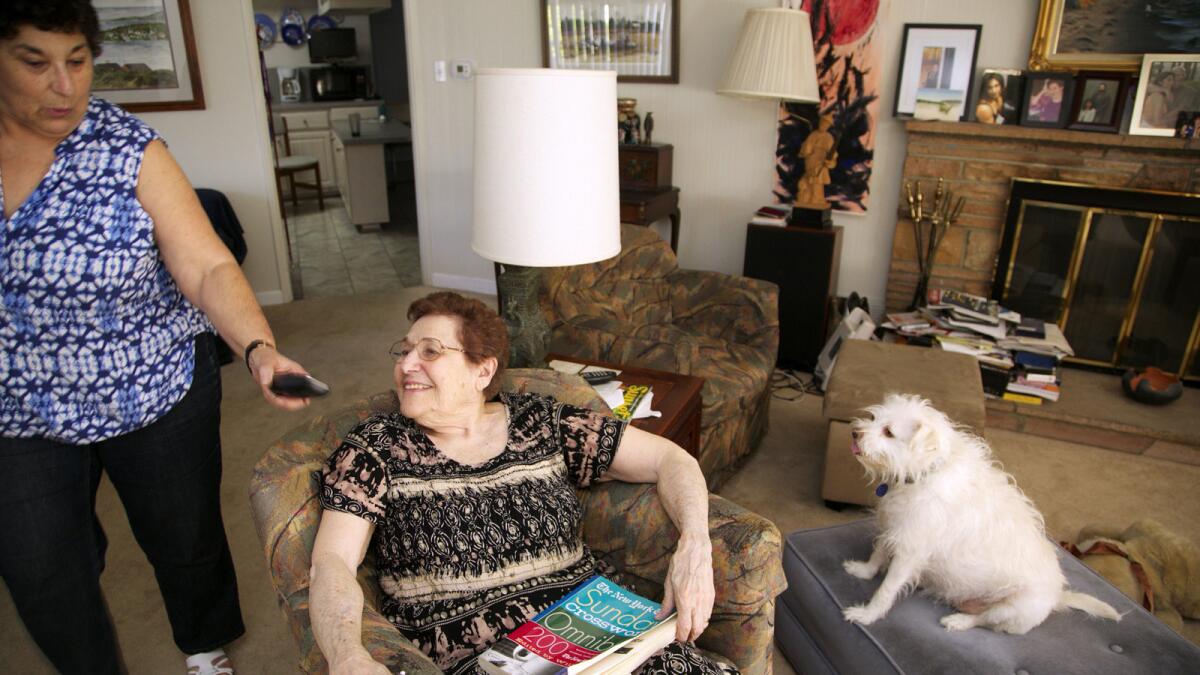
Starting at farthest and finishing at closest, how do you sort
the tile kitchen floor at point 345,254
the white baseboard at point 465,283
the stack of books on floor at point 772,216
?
the tile kitchen floor at point 345,254
the white baseboard at point 465,283
the stack of books on floor at point 772,216

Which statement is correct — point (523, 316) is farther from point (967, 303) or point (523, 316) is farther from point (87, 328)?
point (967, 303)

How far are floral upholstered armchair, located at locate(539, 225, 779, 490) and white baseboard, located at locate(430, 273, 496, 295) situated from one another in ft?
6.05

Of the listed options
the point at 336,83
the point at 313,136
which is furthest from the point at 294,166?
the point at 336,83

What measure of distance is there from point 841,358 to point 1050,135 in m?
1.41

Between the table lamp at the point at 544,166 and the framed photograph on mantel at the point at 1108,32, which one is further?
the framed photograph on mantel at the point at 1108,32

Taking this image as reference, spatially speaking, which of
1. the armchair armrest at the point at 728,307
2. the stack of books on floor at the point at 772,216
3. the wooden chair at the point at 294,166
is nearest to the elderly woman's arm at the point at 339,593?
the armchair armrest at the point at 728,307

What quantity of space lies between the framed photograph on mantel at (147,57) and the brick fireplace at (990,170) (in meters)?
3.46

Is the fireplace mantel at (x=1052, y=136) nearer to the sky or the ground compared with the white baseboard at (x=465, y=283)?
nearer to the sky

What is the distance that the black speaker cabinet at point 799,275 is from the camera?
340 cm

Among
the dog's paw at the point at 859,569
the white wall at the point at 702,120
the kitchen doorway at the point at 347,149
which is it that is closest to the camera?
the dog's paw at the point at 859,569

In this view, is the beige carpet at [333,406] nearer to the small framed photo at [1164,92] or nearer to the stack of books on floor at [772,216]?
the stack of books on floor at [772,216]

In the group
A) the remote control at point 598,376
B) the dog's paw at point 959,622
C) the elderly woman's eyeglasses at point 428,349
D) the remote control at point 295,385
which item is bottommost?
the dog's paw at point 959,622

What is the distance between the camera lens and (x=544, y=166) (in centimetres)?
158

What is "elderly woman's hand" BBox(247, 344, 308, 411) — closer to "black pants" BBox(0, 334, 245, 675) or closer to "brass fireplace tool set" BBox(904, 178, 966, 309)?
"black pants" BBox(0, 334, 245, 675)
